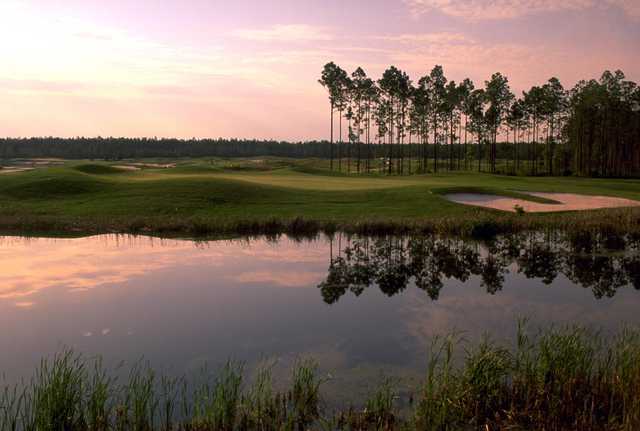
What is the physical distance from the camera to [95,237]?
31.3 metres

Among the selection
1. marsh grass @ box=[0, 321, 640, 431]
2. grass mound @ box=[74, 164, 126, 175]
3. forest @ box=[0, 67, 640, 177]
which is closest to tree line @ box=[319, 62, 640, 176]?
forest @ box=[0, 67, 640, 177]

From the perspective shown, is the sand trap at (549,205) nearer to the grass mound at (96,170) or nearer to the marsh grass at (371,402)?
the marsh grass at (371,402)

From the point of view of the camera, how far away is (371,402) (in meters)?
9.91

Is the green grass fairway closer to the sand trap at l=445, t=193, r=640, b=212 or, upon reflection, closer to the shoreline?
the shoreline

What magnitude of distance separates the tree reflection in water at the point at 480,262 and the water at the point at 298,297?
0.09 meters

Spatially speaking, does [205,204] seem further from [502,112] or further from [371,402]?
[502,112]

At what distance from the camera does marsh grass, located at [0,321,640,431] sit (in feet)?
30.5

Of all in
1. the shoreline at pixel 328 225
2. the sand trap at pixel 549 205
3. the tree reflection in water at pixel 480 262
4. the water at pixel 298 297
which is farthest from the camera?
the sand trap at pixel 549 205

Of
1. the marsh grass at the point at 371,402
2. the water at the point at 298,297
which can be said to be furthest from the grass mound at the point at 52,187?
the marsh grass at the point at 371,402

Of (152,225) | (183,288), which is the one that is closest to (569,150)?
(152,225)

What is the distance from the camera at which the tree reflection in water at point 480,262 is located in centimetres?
2058

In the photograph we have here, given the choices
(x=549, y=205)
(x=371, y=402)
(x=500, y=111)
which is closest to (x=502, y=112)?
(x=500, y=111)

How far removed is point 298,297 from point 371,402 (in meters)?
8.84

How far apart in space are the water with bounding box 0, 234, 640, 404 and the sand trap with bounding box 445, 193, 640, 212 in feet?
32.4
